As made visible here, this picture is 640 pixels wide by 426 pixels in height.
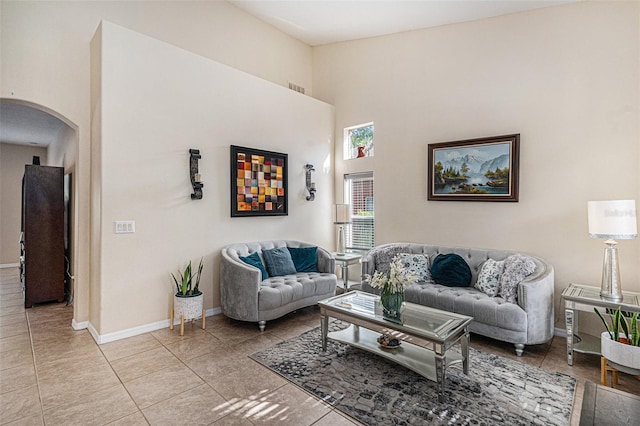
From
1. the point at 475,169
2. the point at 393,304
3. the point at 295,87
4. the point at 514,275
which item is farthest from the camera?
the point at 295,87

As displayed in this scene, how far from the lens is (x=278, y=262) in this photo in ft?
14.0

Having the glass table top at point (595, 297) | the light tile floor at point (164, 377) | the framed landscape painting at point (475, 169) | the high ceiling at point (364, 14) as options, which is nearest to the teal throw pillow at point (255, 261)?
the light tile floor at point (164, 377)

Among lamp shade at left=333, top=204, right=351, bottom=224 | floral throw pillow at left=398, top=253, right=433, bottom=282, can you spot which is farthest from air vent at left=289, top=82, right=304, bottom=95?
floral throw pillow at left=398, top=253, right=433, bottom=282

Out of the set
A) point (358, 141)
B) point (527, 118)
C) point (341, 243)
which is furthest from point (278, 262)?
point (527, 118)

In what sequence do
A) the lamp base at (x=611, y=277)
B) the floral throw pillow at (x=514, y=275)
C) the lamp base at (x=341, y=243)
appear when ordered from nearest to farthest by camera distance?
1. the lamp base at (x=611, y=277)
2. the floral throw pillow at (x=514, y=275)
3. the lamp base at (x=341, y=243)

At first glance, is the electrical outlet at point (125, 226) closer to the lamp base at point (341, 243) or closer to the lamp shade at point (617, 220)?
the lamp base at point (341, 243)

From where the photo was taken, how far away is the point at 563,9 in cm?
352

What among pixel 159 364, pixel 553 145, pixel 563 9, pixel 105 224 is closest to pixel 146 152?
pixel 105 224

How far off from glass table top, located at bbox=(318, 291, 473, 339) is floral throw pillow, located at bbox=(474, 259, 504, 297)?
95 cm

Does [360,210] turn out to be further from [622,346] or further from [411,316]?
[622,346]

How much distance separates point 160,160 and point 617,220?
4.63m

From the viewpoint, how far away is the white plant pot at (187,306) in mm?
3484

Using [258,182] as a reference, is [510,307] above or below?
below

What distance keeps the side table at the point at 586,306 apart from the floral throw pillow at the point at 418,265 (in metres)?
1.43
